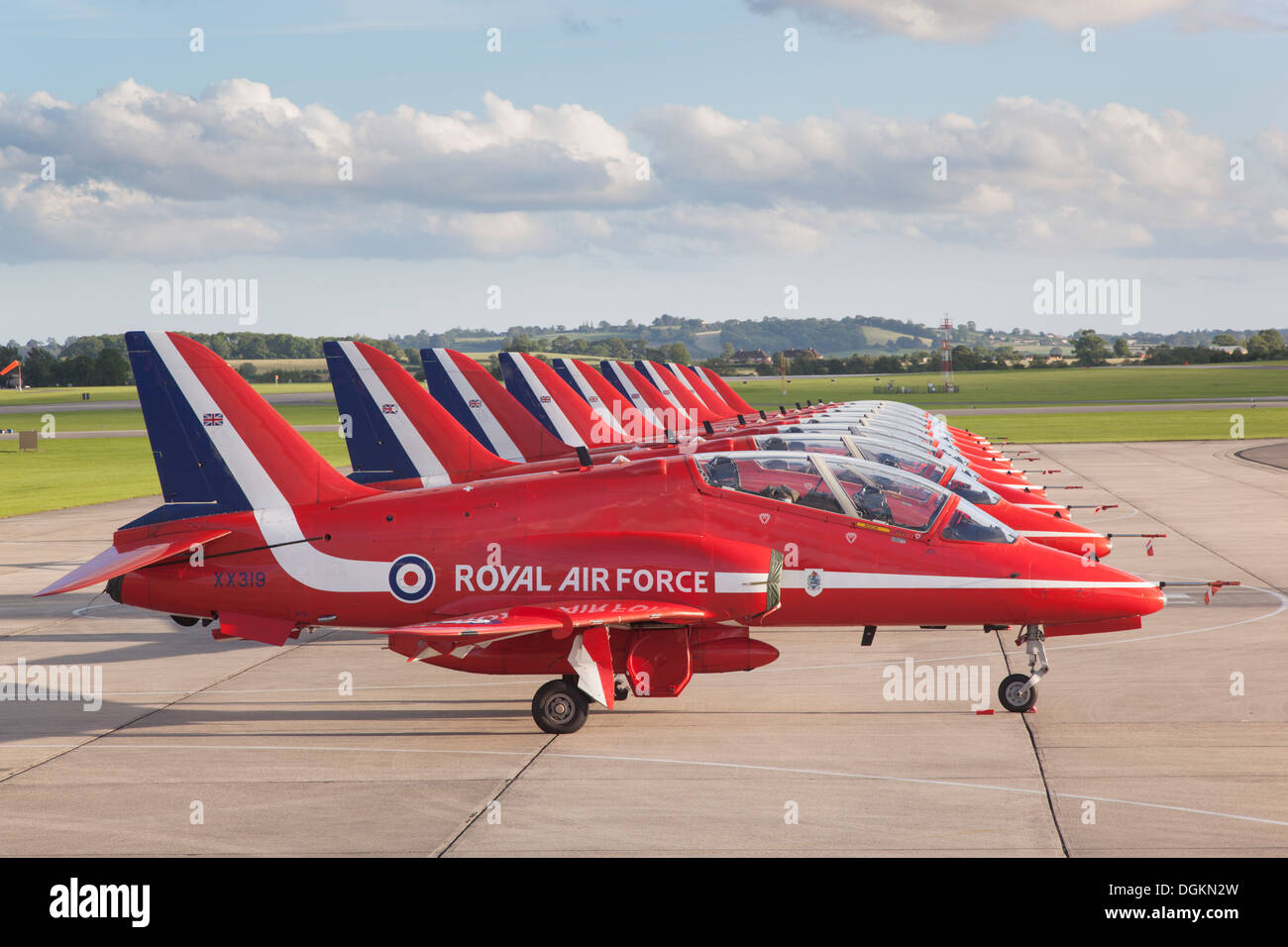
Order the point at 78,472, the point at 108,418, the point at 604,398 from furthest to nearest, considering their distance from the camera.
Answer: the point at 108,418, the point at 78,472, the point at 604,398

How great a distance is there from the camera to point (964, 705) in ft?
41.1

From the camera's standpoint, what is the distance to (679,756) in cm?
1099

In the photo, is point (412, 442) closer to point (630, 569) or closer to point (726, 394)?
point (630, 569)

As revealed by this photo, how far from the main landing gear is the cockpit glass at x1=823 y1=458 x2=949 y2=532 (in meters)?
1.61

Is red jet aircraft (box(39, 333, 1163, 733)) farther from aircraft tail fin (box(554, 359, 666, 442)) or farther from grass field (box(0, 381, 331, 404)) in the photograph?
grass field (box(0, 381, 331, 404))

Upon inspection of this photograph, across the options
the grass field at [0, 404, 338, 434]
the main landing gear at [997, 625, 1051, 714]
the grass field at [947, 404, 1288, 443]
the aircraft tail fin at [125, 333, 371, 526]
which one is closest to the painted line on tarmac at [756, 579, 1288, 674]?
the main landing gear at [997, 625, 1051, 714]

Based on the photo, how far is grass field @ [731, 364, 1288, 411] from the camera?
10669 centimetres

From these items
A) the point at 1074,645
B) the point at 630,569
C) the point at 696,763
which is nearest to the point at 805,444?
the point at 1074,645

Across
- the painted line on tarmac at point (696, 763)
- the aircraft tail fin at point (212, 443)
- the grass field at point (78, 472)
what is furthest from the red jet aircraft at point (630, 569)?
the grass field at point (78, 472)

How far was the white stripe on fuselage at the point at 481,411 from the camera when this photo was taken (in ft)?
71.3

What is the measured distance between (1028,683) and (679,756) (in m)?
3.83

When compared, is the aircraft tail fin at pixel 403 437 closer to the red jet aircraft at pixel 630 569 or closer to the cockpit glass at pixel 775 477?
the red jet aircraft at pixel 630 569
